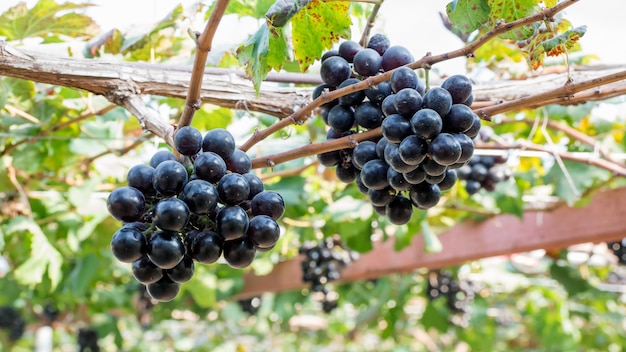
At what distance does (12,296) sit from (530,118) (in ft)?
10.9

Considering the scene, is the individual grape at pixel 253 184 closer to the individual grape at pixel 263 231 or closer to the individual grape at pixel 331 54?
the individual grape at pixel 263 231

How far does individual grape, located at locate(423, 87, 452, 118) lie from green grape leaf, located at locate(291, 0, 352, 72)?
12.0 inches

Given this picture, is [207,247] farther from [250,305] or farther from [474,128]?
[250,305]

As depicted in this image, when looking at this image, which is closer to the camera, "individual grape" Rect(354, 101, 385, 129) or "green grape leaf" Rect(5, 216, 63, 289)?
"individual grape" Rect(354, 101, 385, 129)

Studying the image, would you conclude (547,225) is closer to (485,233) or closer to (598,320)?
(485,233)

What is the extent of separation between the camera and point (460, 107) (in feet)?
3.12

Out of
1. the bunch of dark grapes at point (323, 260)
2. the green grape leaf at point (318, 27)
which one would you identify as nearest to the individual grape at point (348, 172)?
the green grape leaf at point (318, 27)

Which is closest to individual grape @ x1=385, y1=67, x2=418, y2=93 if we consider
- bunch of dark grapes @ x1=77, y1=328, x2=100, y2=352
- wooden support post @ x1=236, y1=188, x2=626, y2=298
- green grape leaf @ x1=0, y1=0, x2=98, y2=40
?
green grape leaf @ x1=0, y1=0, x2=98, y2=40

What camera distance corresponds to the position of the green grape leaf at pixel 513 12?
1087mm

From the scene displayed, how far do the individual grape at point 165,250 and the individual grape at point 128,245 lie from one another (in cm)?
2

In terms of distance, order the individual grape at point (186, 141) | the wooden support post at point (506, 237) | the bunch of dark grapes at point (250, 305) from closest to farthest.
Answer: the individual grape at point (186, 141)
the wooden support post at point (506, 237)
the bunch of dark grapes at point (250, 305)

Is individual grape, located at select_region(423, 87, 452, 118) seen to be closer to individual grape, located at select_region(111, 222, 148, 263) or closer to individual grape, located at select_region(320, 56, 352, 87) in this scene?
individual grape, located at select_region(320, 56, 352, 87)

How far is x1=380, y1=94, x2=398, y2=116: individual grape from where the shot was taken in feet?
3.24

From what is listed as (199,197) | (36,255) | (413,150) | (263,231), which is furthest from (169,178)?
(36,255)
